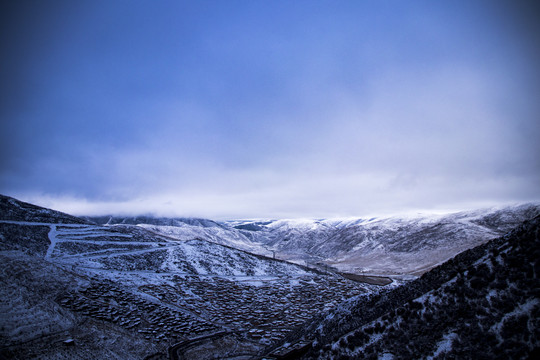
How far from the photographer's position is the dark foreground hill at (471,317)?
895cm

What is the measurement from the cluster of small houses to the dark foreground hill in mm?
14275

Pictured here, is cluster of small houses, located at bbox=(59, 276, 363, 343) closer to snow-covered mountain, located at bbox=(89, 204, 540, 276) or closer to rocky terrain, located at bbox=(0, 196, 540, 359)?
rocky terrain, located at bbox=(0, 196, 540, 359)

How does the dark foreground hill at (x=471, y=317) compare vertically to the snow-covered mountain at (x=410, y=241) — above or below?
above

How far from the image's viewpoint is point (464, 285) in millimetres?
11734

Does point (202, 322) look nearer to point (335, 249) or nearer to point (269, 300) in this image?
point (269, 300)

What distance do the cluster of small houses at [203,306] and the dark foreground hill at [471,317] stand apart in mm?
14275

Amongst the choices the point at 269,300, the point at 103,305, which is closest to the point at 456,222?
the point at 269,300

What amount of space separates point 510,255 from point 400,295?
652cm

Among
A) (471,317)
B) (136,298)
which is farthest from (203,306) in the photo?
(471,317)

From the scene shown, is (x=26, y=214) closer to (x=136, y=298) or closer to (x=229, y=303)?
(x=136, y=298)

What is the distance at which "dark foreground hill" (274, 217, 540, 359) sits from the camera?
29.3 feet

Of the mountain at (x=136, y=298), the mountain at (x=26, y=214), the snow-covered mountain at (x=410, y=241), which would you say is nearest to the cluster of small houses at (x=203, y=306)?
the mountain at (x=136, y=298)

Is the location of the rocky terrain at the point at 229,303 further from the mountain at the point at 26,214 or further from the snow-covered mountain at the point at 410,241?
the snow-covered mountain at the point at 410,241

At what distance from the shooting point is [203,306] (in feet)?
106
